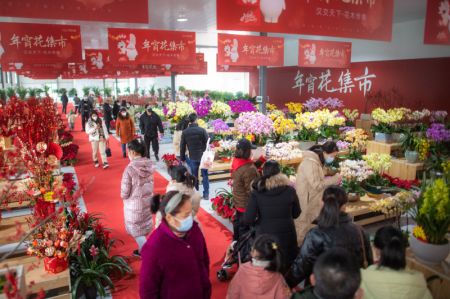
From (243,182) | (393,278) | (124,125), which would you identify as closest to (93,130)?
(124,125)

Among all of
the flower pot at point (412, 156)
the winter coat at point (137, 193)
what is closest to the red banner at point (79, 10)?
the winter coat at point (137, 193)

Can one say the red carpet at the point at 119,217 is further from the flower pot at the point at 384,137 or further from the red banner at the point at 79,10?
the flower pot at the point at 384,137

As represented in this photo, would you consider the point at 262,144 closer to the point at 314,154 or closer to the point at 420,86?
the point at 314,154

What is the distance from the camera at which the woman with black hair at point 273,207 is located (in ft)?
10.2

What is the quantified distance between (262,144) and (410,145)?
2922 millimetres

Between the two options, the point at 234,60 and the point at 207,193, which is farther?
the point at 234,60

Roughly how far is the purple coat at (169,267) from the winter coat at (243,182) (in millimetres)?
1633

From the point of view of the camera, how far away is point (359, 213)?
4949 mm

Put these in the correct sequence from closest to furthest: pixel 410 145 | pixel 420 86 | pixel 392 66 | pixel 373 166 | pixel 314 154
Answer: pixel 314 154, pixel 373 166, pixel 410 145, pixel 420 86, pixel 392 66

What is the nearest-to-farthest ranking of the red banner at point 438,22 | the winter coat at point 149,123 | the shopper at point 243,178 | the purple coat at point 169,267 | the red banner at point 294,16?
the purple coat at point 169,267 < the shopper at point 243,178 < the red banner at point 294,16 < the red banner at point 438,22 < the winter coat at point 149,123

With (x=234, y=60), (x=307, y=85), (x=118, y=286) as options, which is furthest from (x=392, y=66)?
(x=118, y=286)

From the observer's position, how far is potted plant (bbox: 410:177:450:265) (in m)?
2.60

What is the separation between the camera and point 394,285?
200 cm

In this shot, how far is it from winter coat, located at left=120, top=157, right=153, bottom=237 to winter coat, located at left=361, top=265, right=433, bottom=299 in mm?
2703
